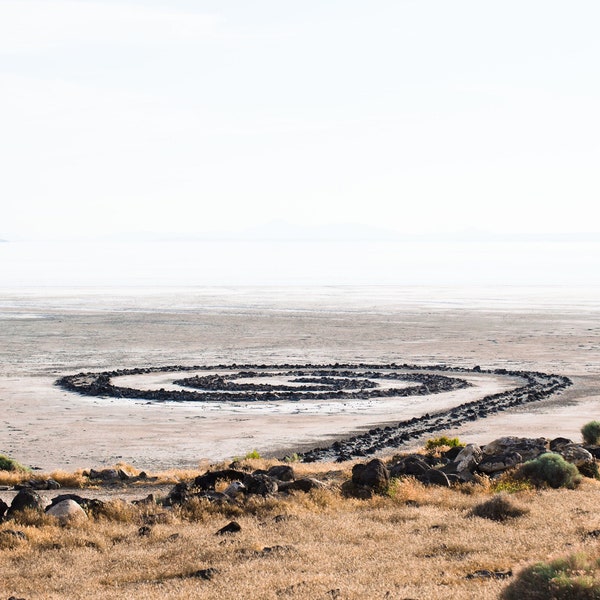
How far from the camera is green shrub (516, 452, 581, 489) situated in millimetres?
22891

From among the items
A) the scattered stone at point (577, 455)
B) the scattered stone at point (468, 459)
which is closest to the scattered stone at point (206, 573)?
the scattered stone at point (468, 459)

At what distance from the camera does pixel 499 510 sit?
1923 cm

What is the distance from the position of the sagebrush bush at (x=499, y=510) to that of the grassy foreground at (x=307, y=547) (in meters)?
0.04

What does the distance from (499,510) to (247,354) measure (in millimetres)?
44271

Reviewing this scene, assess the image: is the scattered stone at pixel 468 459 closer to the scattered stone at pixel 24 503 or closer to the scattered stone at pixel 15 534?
the scattered stone at pixel 24 503

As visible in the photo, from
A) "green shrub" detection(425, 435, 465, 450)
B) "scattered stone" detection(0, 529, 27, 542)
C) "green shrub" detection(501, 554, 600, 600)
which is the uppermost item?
"green shrub" detection(501, 554, 600, 600)

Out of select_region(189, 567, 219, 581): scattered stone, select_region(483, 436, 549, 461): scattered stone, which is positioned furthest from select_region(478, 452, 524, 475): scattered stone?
select_region(189, 567, 219, 581): scattered stone

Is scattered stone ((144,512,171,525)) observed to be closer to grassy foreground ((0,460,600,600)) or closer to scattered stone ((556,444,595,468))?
grassy foreground ((0,460,600,600))

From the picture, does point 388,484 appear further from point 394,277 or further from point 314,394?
point 394,277

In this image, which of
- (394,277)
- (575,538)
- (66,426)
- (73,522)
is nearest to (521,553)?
(575,538)

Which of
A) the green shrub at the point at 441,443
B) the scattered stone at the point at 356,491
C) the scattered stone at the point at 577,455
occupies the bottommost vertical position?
the green shrub at the point at 441,443

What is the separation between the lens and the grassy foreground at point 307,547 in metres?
14.6

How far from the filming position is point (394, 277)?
164750mm

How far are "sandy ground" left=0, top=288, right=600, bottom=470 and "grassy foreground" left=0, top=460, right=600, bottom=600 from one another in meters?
11.1
